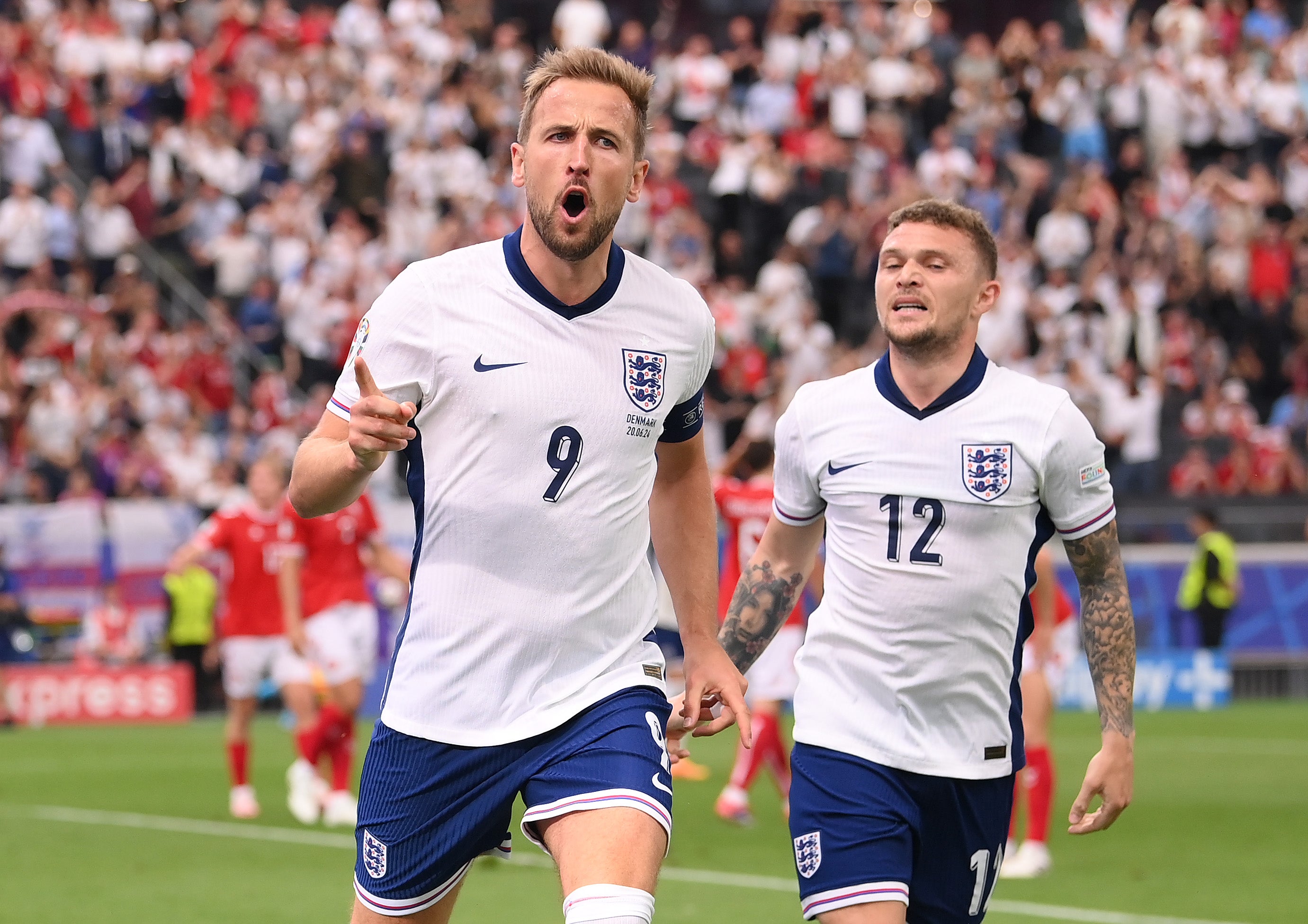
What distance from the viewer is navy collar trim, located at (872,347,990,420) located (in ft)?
19.1

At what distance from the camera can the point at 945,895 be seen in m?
5.65

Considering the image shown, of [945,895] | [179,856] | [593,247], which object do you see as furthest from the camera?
[179,856]

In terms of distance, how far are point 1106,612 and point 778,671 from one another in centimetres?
762

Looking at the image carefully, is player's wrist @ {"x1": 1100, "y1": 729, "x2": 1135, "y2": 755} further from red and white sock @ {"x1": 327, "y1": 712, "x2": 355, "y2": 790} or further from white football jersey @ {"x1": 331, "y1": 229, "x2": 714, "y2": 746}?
red and white sock @ {"x1": 327, "y1": 712, "x2": 355, "y2": 790}

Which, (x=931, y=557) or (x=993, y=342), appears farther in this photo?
(x=993, y=342)

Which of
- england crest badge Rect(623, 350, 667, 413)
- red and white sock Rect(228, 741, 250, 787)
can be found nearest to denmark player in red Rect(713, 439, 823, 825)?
red and white sock Rect(228, 741, 250, 787)

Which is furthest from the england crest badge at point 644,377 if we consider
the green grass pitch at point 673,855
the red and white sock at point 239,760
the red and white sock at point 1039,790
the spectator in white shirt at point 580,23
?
the spectator in white shirt at point 580,23

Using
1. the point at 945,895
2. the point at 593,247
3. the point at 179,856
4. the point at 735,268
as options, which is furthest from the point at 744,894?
the point at 735,268

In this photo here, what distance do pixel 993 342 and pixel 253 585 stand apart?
1250 centimetres

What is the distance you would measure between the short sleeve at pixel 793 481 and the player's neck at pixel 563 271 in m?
1.04

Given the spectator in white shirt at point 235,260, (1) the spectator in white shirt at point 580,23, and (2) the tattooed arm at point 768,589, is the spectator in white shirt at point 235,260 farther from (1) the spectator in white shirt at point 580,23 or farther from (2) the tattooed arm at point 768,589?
(2) the tattooed arm at point 768,589

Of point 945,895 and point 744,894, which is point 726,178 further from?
point 945,895

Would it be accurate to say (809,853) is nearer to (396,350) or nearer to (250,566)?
(396,350)

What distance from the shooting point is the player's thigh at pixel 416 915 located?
503 centimetres
